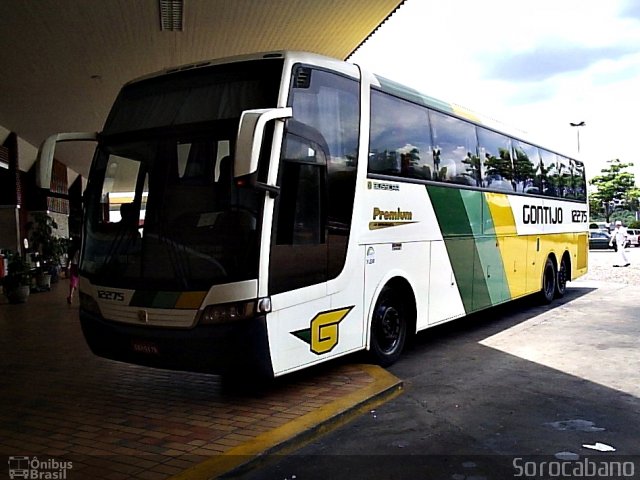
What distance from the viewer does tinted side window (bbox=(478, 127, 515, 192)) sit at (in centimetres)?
992

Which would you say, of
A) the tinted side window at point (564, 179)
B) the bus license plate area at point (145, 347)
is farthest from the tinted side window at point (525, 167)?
Result: the bus license plate area at point (145, 347)

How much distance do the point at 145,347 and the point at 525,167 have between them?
859 cm

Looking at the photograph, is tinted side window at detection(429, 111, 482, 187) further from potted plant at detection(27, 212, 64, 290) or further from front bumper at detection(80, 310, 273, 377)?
potted plant at detection(27, 212, 64, 290)

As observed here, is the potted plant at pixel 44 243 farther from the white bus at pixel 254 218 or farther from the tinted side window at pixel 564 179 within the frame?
the tinted side window at pixel 564 179

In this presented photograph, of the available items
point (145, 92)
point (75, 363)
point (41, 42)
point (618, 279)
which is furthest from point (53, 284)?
point (618, 279)

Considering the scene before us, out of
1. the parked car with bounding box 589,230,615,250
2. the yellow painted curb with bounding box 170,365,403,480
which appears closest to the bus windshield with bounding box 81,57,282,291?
the yellow painted curb with bounding box 170,365,403,480

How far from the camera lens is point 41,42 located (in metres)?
10.7

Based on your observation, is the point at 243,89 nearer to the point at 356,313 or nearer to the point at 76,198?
the point at 356,313

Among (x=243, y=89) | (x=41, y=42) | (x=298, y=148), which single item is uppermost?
(x=41, y=42)

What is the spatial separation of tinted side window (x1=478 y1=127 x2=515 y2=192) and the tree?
162ft

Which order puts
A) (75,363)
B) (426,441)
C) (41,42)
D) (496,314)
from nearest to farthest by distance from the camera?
(426,441) → (75,363) → (41,42) → (496,314)

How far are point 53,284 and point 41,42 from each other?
1078cm

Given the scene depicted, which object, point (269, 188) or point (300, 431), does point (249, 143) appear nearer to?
point (269, 188)

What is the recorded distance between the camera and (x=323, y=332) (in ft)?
20.0
